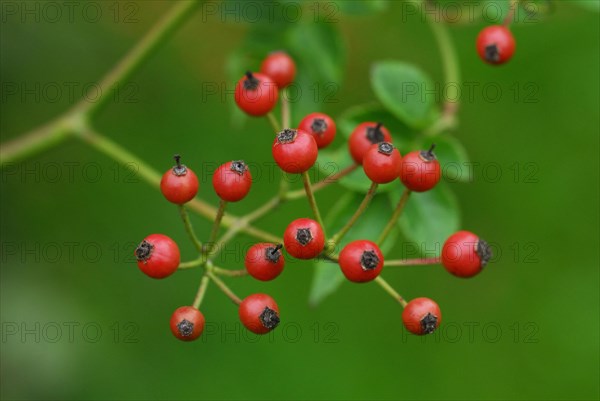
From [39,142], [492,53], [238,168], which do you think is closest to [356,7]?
[492,53]

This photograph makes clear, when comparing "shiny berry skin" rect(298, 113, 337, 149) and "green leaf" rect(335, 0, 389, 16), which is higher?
"green leaf" rect(335, 0, 389, 16)

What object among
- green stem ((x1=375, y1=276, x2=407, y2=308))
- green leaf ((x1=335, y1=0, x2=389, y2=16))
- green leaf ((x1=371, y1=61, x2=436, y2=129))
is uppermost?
green leaf ((x1=335, y1=0, x2=389, y2=16))

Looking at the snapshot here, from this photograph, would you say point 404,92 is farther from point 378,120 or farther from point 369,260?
point 369,260

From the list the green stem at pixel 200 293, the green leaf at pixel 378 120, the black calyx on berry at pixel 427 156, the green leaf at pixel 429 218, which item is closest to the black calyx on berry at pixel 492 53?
the green leaf at pixel 378 120

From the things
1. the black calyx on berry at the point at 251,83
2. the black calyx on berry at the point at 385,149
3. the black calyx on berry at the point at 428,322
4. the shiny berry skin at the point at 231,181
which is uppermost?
the black calyx on berry at the point at 251,83

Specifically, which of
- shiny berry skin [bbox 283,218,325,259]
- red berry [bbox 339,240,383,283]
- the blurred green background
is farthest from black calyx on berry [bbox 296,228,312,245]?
the blurred green background

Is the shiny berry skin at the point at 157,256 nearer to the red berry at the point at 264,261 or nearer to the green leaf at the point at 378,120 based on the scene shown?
the red berry at the point at 264,261

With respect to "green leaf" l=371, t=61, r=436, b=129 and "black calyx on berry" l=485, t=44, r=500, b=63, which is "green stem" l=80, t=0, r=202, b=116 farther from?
"black calyx on berry" l=485, t=44, r=500, b=63
